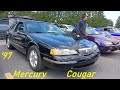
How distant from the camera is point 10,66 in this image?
472 centimetres

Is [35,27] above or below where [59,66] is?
above

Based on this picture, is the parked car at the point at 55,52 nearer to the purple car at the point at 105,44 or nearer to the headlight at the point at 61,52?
the headlight at the point at 61,52

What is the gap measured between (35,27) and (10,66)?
1.40 meters

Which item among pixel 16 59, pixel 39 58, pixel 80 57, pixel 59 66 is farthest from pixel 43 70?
pixel 16 59

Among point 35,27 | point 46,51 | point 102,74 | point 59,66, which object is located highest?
point 35,27

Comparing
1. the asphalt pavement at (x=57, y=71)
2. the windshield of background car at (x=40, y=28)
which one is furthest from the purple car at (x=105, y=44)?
the windshield of background car at (x=40, y=28)

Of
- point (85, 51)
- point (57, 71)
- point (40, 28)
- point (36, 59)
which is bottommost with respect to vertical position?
point (57, 71)

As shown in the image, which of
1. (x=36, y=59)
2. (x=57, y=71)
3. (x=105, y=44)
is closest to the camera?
(x=36, y=59)

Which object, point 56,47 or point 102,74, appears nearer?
point 56,47

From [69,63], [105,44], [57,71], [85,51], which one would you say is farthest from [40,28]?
[105,44]

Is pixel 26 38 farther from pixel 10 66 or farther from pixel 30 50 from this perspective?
pixel 10 66

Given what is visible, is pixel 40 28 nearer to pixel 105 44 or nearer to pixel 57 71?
pixel 57 71

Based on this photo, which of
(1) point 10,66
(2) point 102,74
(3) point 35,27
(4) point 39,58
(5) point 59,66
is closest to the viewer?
(5) point 59,66

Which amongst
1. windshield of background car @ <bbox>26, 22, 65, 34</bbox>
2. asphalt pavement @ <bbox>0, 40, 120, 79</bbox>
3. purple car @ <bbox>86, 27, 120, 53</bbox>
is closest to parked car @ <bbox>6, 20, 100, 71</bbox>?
windshield of background car @ <bbox>26, 22, 65, 34</bbox>
